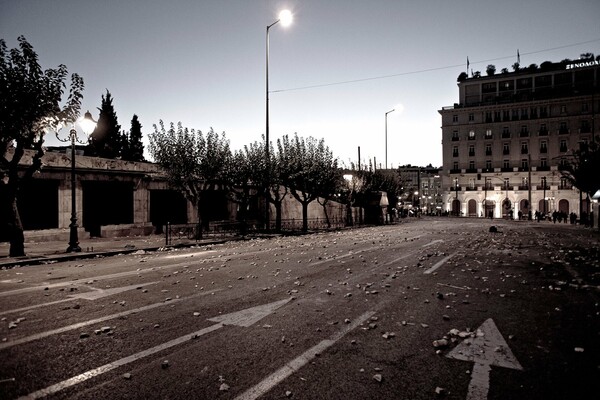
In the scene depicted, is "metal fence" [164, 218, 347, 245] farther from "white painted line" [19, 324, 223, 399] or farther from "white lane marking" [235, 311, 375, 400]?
"white lane marking" [235, 311, 375, 400]

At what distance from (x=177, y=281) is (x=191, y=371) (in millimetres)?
5041

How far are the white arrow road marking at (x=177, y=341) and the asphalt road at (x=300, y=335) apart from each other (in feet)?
0.08

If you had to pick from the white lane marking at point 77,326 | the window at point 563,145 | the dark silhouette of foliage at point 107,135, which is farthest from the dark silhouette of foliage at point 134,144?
the window at point 563,145

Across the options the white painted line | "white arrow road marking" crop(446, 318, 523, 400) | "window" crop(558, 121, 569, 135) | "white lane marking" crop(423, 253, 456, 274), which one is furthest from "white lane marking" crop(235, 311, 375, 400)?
"window" crop(558, 121, 569, 135)

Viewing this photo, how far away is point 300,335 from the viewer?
4.84 meters

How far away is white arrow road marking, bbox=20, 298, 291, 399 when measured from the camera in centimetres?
346

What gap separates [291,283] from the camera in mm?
8164

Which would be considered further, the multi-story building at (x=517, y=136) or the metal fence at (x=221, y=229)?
the multi-story building at (x=517, y=136)

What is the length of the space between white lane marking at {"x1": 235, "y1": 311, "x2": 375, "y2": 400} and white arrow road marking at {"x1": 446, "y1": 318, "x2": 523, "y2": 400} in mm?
1470

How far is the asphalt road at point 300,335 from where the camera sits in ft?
11.5

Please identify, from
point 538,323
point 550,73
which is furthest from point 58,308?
point 550,73

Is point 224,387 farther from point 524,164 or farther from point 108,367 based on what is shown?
point 524,164

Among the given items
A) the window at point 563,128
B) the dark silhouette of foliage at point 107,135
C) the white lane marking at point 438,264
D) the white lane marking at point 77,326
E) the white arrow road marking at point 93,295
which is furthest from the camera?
the window at point 563,128

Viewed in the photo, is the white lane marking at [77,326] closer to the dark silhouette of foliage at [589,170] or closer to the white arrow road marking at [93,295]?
the white arrow road marking at [93,295]
